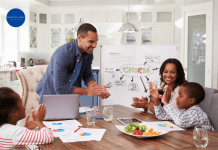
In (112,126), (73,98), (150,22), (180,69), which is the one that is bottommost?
(112,126)

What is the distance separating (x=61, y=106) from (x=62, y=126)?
20 centimetres

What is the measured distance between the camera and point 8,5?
5.68 m

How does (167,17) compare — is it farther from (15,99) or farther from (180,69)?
(15,99)

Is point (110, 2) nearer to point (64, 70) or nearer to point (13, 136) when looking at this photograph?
point (64, 70)

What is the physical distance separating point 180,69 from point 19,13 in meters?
4.24

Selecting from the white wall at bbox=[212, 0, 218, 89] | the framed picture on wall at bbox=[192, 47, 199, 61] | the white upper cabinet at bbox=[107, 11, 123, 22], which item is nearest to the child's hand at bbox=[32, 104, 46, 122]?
the white wall at bbox=[212, 0, 218, 89]

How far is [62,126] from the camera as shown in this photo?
1.47m

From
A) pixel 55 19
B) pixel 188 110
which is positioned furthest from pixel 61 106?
pixel 55 19

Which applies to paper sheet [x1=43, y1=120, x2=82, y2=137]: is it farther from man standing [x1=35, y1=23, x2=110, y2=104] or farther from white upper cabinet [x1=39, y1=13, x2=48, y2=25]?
white upper cabinet [x1=39, y1=13, x2=48, y2=25]

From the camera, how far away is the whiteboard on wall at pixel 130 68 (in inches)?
139

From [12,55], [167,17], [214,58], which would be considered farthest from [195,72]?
[12,55]

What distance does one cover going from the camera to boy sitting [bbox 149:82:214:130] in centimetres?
143

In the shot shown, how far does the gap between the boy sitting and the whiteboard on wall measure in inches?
75.0

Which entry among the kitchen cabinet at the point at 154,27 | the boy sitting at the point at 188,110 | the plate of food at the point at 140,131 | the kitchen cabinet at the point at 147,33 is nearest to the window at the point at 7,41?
the kitchen cabinet at the point at 154,27
